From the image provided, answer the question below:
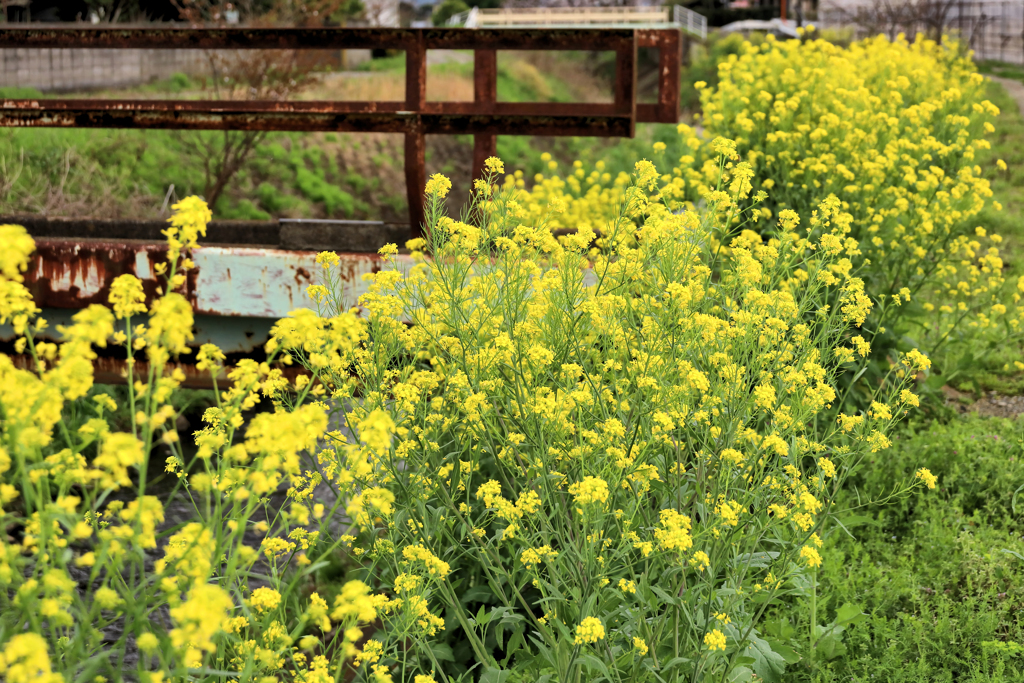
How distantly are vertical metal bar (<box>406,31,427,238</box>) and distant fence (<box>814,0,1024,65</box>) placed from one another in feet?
75.1

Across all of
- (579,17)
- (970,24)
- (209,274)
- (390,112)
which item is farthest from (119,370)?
(579,17)

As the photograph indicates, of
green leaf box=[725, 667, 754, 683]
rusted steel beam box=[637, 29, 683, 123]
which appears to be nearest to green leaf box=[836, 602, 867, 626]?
green leaf box=[725, 667, 754, 683]

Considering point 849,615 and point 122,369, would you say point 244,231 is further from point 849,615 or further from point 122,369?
point 849,615

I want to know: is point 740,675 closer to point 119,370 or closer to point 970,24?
point 119,370

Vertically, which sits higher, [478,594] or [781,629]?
[478,594]

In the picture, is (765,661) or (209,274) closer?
(765,661)

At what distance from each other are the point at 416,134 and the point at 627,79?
1.27 meters

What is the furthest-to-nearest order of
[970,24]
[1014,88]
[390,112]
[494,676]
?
[970,24] < [1014,88] < [390,112] < [494,676]

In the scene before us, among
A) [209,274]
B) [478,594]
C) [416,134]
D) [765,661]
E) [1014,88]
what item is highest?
[1014,88]

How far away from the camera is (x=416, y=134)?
14.4 feet

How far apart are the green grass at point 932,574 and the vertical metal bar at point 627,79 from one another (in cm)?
229

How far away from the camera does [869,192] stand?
16.9 ft

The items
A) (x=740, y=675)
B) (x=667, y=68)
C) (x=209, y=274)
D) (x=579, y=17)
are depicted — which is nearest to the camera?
(x=740, y=675)

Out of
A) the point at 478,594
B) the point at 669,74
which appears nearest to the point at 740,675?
the point at 478,594
